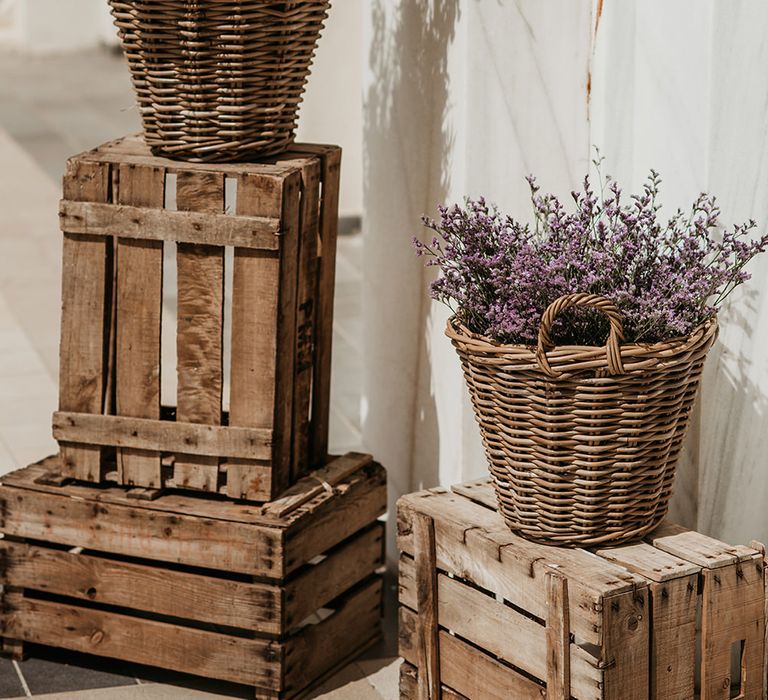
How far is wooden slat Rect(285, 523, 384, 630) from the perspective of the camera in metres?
2.75

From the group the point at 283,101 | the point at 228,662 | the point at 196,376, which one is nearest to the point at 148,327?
the point at 196,376

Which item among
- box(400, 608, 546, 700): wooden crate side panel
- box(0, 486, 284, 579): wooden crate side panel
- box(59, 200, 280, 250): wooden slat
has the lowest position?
box(400, 608, 546, 700): wooden crate side panel

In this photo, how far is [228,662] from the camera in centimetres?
278

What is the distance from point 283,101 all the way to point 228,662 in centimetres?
114

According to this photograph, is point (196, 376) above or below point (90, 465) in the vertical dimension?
above

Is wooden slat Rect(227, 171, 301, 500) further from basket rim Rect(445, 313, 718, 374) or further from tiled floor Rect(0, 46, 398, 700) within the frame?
basket rim Rect(445, 313, 718, 374)

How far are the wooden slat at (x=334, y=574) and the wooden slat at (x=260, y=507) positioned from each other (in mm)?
33

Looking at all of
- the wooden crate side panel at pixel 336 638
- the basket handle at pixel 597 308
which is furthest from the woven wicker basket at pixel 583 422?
the wooden crate side panel at pixel 336 638

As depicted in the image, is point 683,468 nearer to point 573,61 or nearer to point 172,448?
point 573,61

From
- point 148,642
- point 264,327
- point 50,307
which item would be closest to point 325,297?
point 264,327

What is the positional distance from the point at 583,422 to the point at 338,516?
34.4 inches

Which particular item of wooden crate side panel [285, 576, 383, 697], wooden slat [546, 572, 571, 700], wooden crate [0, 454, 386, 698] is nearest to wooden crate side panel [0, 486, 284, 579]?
wooden crate [0, 454, 386, 698]

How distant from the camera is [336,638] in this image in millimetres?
2924

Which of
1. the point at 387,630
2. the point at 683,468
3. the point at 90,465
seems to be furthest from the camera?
the point at 387,630
